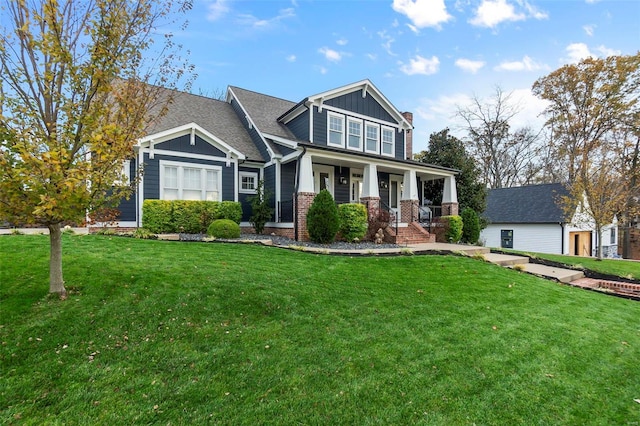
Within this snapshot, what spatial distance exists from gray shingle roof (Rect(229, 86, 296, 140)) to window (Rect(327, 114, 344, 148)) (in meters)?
1.83

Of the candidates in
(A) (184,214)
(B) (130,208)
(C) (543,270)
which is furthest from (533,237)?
(B) (130,208)

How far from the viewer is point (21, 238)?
7543 millimetres

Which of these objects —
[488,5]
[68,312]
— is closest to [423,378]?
[68,312]

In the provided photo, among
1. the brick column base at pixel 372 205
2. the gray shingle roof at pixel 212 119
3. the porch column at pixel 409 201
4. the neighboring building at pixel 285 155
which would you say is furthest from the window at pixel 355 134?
the gray shingle roof at pixel 212 119

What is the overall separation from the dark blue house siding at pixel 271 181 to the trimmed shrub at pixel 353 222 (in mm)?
3453

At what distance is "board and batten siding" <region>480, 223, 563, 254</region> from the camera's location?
21078mm

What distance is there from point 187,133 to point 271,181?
153 inches

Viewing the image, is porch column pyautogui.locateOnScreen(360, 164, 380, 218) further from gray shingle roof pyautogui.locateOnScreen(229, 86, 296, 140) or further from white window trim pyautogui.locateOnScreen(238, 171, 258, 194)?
white window trim pyautogui.locateOnScreen(238, 171, 258, 194)

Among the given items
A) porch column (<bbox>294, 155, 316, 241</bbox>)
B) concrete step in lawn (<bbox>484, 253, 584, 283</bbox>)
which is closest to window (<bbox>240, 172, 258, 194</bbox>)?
porch column (<bbox>294, 155, 316, 241</bbox>)

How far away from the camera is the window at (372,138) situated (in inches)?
634

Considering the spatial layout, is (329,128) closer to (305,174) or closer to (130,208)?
(305,174)

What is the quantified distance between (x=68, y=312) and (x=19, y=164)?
1827 mm

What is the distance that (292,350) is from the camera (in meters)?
3.46

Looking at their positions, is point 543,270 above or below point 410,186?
below
